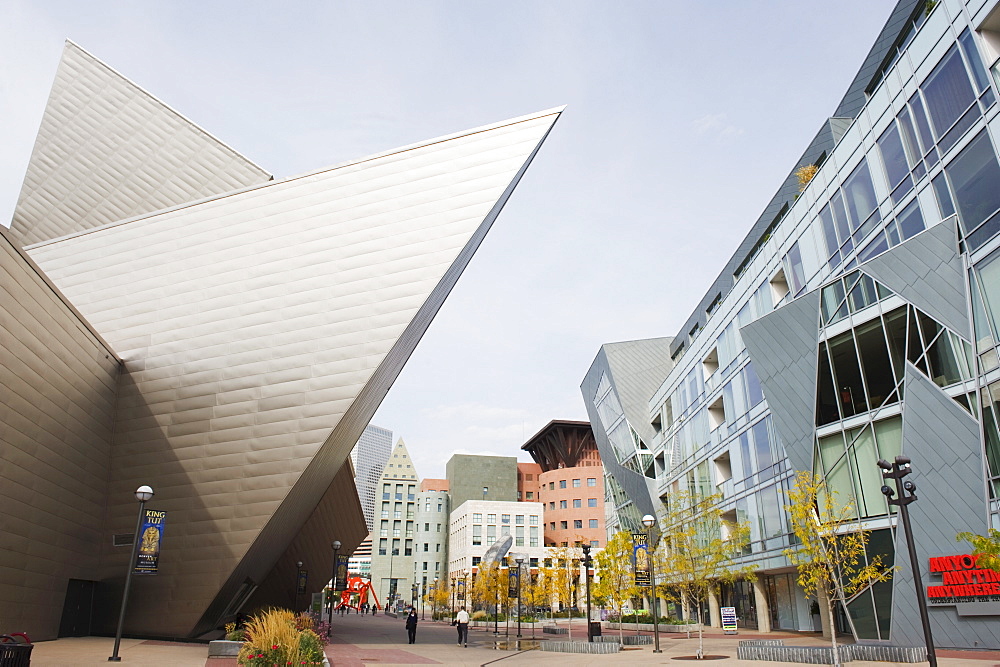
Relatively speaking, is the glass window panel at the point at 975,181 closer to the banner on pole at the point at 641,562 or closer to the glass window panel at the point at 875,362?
the glass window panel at the point at 875,362

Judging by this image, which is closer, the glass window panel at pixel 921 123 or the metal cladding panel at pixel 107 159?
the glass window panel at pixel 921 123

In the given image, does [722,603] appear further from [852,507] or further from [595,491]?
[595,491]

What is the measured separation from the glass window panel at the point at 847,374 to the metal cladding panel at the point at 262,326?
517 inches

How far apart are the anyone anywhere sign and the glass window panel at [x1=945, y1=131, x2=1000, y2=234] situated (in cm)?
900

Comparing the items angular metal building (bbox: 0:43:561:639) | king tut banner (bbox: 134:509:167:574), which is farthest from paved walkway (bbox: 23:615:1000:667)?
angular metal building (bbox: 0:43:561:639)

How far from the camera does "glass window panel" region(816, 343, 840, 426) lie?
998 inches

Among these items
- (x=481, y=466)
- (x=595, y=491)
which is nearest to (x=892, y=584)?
(x=595, y=491)

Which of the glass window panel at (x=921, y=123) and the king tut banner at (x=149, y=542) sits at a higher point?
the glass window panel at (x=921, y=123)

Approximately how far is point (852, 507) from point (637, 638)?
11984mm

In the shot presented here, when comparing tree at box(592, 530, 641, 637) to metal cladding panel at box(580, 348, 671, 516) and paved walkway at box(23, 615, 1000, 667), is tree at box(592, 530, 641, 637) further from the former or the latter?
metal cladding panel at box(580, 348, 671, 516)

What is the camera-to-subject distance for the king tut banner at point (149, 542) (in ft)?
57.3

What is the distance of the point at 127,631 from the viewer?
A: 73.4ft

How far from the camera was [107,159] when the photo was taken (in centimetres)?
2847

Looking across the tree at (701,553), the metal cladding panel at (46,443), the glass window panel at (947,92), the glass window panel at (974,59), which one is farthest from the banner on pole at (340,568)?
the glass window panel at (974,59)
